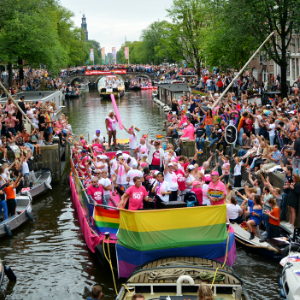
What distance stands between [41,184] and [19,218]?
376 cm

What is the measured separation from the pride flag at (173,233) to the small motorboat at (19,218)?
5849 millimetres

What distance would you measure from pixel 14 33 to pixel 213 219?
33.6 meters

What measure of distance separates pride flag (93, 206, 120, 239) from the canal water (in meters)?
1.28

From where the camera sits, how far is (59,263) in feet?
42.2

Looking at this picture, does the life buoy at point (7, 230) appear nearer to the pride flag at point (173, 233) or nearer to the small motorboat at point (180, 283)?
the pride flag at point (173, 233)

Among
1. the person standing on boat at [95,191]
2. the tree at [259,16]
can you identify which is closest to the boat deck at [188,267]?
the person standing on boat at [95,191]

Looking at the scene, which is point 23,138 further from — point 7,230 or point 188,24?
point 188,24

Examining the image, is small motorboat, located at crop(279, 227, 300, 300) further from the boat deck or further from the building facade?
the building facade

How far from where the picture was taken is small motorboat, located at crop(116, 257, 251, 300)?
8.44m

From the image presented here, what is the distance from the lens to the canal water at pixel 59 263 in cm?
1115

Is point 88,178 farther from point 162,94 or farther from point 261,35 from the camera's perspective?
point 162,94

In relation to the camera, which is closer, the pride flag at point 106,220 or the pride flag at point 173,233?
the pride flag at point 173,233

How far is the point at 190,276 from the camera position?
8.65 metres

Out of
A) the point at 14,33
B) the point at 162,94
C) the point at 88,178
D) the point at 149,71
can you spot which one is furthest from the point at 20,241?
the point at 149,71
